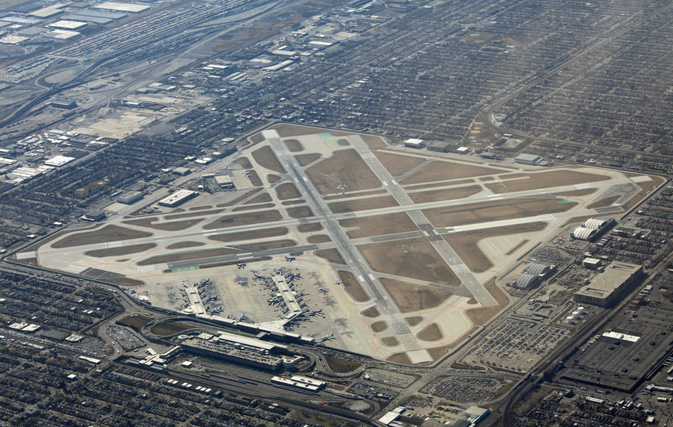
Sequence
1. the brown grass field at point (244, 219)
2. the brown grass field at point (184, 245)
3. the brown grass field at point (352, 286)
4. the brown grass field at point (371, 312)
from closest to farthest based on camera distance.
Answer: the brown grass field at point (371, 312) < the brown grass field at point (352, 286) < the brown grass field at point (184, 245) < the brown grass field at point (244, 219)

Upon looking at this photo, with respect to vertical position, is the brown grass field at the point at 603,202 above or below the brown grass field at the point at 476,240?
below

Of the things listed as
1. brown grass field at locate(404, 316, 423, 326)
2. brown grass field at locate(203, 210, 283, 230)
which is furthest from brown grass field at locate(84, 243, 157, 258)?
brown grass field at locate(404, 316, 423, 326)

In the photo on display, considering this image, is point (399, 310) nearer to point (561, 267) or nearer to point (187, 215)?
point (561, 267)

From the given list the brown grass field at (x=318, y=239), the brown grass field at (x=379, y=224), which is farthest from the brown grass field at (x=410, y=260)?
the brown grass field at (x=318, y=239)

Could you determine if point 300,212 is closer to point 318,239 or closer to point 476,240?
point 318,239

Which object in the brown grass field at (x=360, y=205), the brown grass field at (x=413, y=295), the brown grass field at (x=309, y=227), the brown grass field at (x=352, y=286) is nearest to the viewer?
the brown grass field at (x=413, y=295)

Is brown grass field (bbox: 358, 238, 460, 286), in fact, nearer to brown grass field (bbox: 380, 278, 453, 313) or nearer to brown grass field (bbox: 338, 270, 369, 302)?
brown grass field (bbox: 380, 278, 453, 313)

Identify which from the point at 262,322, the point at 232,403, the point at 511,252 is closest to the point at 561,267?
the point at 511,252

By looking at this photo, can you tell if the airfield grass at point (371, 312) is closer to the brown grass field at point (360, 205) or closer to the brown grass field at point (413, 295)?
the brown grass field at point (413, 295)
